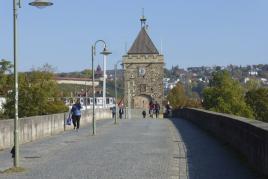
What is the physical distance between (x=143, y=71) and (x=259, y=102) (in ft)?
97.1

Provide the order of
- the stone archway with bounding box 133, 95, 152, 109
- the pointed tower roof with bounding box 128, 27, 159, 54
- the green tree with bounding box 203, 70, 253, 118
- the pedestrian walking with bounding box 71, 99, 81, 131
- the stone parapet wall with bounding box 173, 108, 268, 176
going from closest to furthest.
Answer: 1. the stone parapet wall with bounding box 173, 108, 268, 176
2. the pedestrian walking with bounding box 71, 99, 81, 131
3. the green tree with bounding box 203, 70, 253, 118
4. the stone archway with bounding box 133, 95, 152, 109
5. the pointed tower roof with bounding box 128, 27, 159, 54

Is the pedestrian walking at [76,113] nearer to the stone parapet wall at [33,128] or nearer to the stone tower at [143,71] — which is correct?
the stone parapet wall at [33,128]

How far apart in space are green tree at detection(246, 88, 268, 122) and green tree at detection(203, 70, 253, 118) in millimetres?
7953

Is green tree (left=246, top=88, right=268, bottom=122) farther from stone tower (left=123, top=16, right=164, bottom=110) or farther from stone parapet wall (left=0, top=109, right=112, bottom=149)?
stone parapet wall (left=0, top=109, right=112, bottom=149)

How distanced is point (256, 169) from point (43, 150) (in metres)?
8.53

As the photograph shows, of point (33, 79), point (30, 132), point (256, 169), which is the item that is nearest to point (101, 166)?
point (256, 169)

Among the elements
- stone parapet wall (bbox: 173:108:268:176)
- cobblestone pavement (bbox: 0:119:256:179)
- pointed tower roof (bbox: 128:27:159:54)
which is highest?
pointed tower roof (bbox: 128:27:159:54)

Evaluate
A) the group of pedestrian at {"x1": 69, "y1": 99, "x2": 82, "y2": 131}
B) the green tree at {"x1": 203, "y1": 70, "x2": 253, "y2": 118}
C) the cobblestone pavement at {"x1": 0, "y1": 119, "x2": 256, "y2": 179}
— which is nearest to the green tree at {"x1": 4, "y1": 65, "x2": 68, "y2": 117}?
the green tree at {"x1": 203, "y1": 70, "x2": 253, "y2": 118}

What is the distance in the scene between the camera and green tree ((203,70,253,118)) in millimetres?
121419

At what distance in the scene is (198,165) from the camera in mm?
15516

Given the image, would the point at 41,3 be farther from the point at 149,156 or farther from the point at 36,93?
the point at 36,93

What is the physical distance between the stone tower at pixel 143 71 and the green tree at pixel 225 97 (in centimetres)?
1058

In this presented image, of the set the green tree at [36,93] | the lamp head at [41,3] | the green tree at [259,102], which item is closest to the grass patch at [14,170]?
Result: the lamp head at [41,3]

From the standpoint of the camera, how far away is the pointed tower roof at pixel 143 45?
5069 inches
